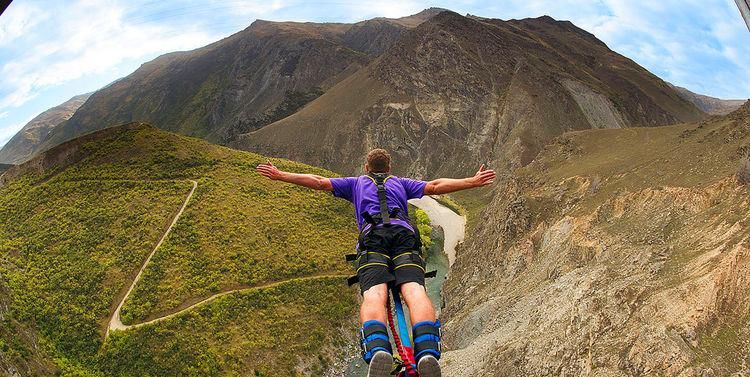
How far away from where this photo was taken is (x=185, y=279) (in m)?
47.1

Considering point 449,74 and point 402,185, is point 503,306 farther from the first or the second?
point 449,74

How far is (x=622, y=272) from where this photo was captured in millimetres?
25578

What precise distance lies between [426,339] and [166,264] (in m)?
47.7

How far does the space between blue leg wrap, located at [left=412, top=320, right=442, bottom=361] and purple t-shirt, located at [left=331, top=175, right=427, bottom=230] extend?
1643mm

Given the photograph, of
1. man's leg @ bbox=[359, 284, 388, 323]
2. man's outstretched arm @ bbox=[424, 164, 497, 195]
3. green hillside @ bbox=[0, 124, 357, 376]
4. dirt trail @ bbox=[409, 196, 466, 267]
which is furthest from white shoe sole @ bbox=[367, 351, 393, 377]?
dirt trail @ bbox=[409, 196, 466, 267]

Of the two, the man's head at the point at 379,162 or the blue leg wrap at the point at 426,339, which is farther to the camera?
the man's head at the point at 379,162

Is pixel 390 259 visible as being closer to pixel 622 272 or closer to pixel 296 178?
pixel 296 178

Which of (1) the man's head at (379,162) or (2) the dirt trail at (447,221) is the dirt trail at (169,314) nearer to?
(2) the dirt trail at (447,221)

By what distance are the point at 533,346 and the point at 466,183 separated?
2166 centimetres

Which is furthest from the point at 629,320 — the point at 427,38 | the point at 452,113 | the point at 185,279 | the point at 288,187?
the point at 427,38

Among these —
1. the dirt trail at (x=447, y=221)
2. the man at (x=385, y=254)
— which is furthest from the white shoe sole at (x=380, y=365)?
the dirt trail at (x=447, y=221)

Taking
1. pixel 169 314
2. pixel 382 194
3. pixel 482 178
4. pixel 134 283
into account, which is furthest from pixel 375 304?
pixel 134 283

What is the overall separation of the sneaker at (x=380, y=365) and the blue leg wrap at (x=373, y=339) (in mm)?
78

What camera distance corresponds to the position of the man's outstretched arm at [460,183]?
7.04 meters
